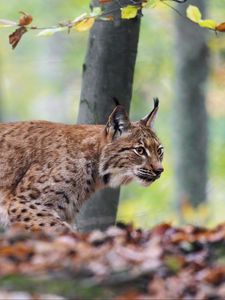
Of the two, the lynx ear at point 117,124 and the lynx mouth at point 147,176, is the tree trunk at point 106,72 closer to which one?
the lynx ear at point 117,124

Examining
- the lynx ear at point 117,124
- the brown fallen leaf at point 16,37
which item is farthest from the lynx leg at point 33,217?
the brown fallen leaf at point 16,37

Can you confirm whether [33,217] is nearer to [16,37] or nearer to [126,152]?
[126,152]

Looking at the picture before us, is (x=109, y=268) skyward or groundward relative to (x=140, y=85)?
groundward

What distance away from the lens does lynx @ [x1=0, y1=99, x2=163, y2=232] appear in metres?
7.86

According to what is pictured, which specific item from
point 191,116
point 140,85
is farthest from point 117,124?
point 140,85

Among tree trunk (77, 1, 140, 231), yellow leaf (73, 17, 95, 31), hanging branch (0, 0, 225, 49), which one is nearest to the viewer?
hanging branch (0, 0, 225, 49)

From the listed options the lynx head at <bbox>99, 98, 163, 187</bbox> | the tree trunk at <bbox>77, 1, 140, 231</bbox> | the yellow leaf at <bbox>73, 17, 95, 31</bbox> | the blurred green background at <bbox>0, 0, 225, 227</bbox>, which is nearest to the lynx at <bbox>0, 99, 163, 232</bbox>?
the lynx head at <bbox>99, 98, 163, 187</bbox>

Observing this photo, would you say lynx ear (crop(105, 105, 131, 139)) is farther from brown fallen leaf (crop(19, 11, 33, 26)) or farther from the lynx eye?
brown fallen leaf (crop(19, 11, 33, 26))

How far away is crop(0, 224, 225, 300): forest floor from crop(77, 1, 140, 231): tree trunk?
3.24 m

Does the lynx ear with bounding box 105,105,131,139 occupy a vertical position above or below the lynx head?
above

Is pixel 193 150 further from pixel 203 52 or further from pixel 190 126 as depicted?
pixel 203 52

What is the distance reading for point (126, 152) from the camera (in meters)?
8.31

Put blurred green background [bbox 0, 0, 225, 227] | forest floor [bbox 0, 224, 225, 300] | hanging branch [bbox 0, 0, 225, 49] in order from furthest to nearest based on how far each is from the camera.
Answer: blurred green background [bbox 0, 0, 225, 227] → hanging branch [bbox 0, 0, 225, 49] → forest floor [bbox 0, 224, 225, 300]

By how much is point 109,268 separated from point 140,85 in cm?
1402
